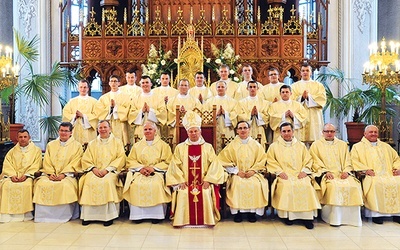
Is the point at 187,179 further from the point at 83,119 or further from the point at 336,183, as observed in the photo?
the point at 83,119

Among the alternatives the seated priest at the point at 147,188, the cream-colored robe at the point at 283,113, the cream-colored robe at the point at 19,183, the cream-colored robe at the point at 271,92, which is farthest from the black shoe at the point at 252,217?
the cream-colored robe at the point at 19,183

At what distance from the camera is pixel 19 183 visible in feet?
22.8

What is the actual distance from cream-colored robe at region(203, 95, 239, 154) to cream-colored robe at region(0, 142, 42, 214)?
10.7 feet

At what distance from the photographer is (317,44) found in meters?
11.2

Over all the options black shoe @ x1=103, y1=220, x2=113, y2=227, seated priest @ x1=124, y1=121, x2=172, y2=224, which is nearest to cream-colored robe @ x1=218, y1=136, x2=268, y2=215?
seated priest @ x1=124, y1=121, x2=172, y2=224

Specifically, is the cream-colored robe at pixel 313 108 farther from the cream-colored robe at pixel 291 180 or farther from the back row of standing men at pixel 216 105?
the cream-colored robe at pixel 291 180

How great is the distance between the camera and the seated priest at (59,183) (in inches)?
269

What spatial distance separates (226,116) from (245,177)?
1812 mm

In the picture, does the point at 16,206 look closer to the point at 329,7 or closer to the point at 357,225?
the point at 357,225

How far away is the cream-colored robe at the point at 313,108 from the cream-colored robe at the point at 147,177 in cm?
316

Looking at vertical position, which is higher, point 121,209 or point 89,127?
point 89,127

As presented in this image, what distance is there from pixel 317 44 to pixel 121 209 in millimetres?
6713

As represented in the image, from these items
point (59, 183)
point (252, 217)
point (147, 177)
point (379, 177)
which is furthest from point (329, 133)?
point (59, 183)

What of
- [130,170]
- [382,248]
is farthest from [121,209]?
[382,248]
